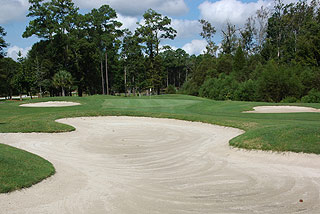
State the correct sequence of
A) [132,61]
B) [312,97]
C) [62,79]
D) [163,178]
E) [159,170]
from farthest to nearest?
[132,61] < [62,79] < [312,97] < [159,170] < [163,178]

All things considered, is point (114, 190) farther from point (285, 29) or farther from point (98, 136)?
point (285, 29)

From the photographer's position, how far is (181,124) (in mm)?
15578

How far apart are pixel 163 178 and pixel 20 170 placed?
10.9ft

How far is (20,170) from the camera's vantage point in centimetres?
625

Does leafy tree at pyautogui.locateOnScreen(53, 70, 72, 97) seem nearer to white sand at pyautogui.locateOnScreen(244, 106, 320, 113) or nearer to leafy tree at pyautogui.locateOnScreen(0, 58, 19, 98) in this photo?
leafy tree at pyautogui.locateOnScreen(0, 58, 19, 98)

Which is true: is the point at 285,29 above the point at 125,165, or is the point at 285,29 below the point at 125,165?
above

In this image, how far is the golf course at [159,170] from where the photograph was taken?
5117mm

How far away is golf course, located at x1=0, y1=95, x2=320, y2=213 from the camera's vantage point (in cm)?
512

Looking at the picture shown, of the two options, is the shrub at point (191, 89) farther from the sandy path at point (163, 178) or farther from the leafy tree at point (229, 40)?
the sandy path at point (163, 178)

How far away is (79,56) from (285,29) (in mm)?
46197

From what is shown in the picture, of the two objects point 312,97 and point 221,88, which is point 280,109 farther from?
point 221,88

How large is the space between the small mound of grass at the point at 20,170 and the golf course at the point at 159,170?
0.07 feet

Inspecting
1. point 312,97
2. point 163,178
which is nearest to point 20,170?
point 163,178

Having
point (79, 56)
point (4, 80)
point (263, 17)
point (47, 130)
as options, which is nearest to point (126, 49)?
point (79, 56)
